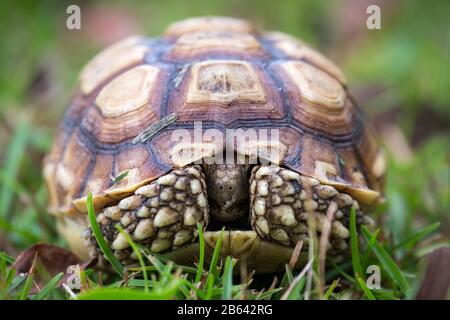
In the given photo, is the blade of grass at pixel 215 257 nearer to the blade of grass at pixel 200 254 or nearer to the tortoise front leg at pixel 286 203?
the blade of grass at pixel 200 254

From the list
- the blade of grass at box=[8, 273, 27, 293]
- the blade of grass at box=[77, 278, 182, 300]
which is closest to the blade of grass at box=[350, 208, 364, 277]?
the blade of grass at box=[77, 278, 182, 300]

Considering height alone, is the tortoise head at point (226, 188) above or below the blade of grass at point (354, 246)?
above

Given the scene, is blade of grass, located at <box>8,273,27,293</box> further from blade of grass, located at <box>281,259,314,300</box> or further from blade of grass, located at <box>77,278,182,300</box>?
blade of grass, located at <box>281,259,314,300</box>

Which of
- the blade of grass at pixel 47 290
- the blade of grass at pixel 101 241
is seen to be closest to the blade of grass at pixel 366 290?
the blade of grass at pixel 101 241

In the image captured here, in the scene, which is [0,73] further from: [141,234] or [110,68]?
[141,234]

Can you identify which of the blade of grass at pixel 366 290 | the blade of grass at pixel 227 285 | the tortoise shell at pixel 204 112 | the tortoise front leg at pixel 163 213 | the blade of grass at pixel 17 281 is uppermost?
the tortoise shell at pixel 204 112

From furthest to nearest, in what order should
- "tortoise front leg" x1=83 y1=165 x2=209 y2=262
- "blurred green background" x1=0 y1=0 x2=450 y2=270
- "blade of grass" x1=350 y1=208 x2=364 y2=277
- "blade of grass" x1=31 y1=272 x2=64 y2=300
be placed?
"blurred green background" x1=0 y1=0 x2=450 y2=270
"blade of grass" x1=350 y1=208 x2=364 y2=277
"tortoise front leg" x1=83 y1=165 x2=209 y2=262
"blade of grass" x1=31 y1=272 x2=64 y2=300

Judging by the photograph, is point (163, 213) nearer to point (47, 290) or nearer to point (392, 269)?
point (47, 290)

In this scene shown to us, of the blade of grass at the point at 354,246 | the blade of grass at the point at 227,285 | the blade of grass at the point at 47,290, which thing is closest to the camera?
the blade of grass at the point at 227,285
